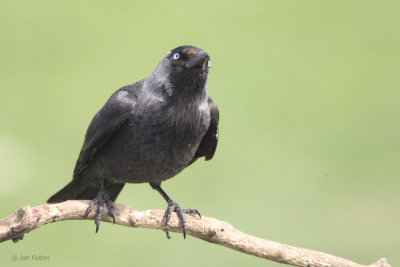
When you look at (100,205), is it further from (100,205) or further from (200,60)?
(200,60)

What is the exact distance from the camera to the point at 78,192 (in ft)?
18.3

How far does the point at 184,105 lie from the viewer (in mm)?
4863

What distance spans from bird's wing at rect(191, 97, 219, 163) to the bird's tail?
840mm

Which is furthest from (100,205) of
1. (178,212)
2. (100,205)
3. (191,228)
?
(191,228)

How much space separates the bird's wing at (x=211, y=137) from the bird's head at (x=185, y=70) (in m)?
0.35

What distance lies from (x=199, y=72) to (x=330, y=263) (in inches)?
70.0

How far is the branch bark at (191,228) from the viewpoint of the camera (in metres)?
3.87

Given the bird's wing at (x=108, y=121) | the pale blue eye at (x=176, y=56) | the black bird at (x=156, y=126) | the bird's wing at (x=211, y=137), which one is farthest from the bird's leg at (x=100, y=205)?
the pale blue eye at (x=176, y=56)

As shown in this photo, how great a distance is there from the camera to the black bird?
4758 millimetres

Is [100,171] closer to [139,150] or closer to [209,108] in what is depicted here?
[139,150]

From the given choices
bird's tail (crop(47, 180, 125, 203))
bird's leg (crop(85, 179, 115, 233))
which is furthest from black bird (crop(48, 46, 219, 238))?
bird's tail (crop(47, 180, 125, 203))

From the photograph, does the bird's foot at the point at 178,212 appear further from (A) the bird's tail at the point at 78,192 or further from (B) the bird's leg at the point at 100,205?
(A) the bird's tail at the point at 78,192

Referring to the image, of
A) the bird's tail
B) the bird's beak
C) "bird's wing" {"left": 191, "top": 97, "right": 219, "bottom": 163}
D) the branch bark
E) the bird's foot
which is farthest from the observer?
the bird's tail

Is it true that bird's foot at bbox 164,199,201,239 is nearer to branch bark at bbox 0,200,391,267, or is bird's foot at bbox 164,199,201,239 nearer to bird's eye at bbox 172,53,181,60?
branch bark at bbox 0,200,391,267
